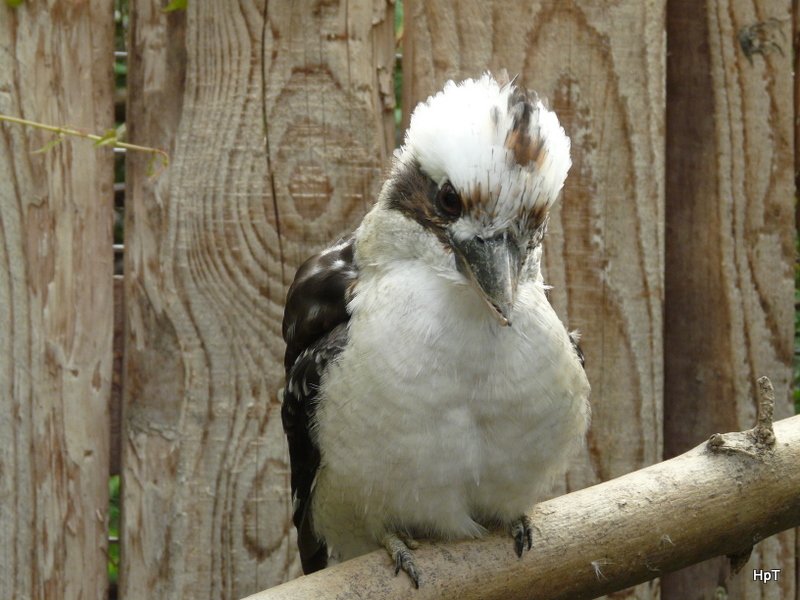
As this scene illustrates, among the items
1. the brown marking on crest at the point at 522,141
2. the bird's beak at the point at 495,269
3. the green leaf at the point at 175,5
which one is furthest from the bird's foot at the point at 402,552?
the green leaf at the point at 175,5

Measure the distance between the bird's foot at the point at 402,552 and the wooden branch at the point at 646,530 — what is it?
15mm

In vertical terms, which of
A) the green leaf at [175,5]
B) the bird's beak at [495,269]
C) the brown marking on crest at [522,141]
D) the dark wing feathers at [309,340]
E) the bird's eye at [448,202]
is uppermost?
the green leaf at [175,5]

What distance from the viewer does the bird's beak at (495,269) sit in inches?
83.4

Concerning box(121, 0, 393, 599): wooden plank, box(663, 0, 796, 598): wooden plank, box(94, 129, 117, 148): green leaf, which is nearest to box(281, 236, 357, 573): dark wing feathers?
box(121, 0, 393, 599): wooden plank

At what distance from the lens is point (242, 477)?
2.77m

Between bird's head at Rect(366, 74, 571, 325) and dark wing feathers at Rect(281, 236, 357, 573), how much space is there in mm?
281

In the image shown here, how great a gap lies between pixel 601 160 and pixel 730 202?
32 cm

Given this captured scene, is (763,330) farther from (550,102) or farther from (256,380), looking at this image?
(256,380)

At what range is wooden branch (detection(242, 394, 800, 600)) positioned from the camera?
2.34 m

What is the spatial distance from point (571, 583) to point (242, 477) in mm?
803

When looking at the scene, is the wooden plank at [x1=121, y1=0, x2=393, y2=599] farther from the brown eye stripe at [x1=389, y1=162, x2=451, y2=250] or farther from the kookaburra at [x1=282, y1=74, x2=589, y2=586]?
the brown eye stripe at [x1=389, y1=162, x2=451, y2=250]

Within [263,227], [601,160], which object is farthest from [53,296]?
[601,160]

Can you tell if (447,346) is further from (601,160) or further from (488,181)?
(601,160)

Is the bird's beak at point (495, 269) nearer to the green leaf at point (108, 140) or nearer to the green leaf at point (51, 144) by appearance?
the green leaf at point (108, 140)
